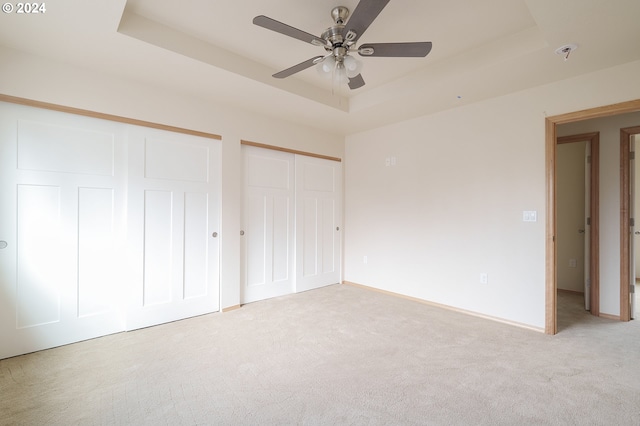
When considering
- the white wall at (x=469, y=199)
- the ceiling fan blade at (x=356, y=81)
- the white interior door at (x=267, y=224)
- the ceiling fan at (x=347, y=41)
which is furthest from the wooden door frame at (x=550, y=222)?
the white interior door at (x=267, y=224)

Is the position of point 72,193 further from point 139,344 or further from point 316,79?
point 316,79

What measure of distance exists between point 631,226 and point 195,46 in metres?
4.81

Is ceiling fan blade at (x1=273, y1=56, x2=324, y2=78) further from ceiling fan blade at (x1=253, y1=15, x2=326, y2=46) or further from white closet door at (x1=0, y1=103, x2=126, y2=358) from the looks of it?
white closet door at (x1=0, y1=103, x2=126, y2=358)

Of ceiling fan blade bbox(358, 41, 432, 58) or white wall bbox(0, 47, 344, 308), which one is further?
white wall bbox(0, 47, 344, 308)

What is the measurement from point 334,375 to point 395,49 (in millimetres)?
2272

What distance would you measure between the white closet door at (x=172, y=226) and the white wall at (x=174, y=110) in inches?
5.0

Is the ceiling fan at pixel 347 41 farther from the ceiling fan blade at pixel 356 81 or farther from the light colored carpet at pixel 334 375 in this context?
the light colored carpet at pixel 334 375

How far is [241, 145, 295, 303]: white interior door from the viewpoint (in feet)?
12.4

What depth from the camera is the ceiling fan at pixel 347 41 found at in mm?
1650

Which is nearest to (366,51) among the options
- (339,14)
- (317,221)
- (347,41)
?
(347,41)

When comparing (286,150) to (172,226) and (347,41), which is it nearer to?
(172,226)

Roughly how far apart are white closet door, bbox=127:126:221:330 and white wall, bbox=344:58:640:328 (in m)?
2.29

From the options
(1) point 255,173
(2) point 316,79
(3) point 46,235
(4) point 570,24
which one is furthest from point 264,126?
(4) point 570,24

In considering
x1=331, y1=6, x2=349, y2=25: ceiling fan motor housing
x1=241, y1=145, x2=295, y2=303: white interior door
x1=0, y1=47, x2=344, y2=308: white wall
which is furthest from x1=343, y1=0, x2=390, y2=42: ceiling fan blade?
x1=241, y1=145, x2=295, y2=303: white interior door
